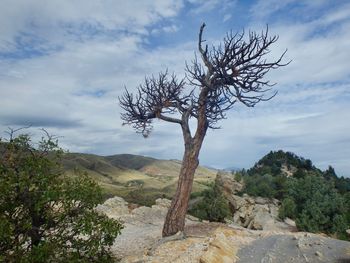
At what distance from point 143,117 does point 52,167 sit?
9434mm

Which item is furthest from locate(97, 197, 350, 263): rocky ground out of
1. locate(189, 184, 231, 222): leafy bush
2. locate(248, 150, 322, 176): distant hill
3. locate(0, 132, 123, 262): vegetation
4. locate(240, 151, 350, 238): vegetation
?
locate(248, 150, 322, 176): distant hill

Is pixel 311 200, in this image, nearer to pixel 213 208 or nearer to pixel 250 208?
pixel 250 208

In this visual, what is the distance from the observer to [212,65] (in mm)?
16109

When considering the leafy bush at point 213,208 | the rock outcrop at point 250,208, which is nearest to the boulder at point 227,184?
the rock outcrop at point 250,208

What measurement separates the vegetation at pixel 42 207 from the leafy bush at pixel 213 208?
15576mm

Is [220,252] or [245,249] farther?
[245,249]

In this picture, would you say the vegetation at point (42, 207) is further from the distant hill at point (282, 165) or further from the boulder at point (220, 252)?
the distant hill at point (282, 165)

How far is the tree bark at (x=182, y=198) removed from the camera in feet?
49.9

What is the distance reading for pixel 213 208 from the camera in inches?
998

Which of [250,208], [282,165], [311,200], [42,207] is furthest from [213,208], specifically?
[42,207]

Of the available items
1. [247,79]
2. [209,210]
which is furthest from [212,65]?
[209,210]

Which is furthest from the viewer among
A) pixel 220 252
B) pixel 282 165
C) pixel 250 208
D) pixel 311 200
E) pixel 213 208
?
pixel 282 165

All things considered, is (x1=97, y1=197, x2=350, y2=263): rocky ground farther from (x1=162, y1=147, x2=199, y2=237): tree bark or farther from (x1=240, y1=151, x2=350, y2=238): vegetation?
(x1=240, y1=151, x2=350, y2=238): vegetation

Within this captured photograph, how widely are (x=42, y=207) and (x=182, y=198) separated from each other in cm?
683
